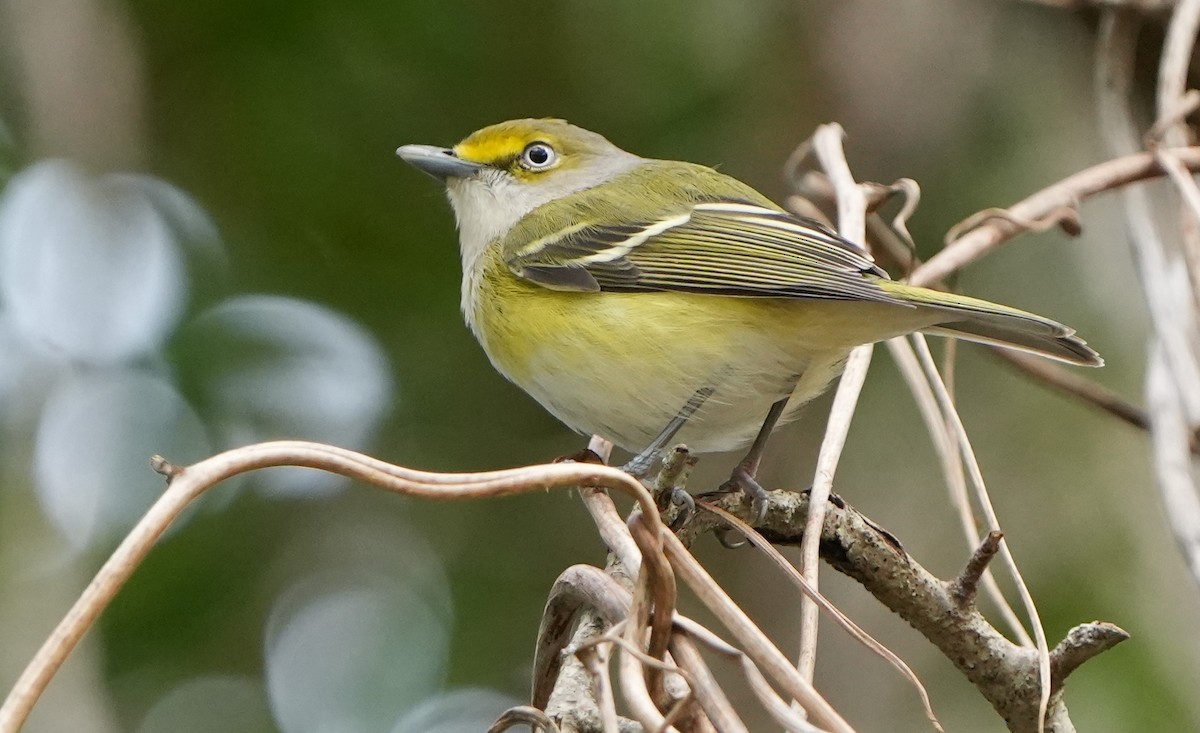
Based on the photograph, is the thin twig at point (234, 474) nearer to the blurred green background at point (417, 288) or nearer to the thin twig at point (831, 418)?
the thin twig at point (831, 418)

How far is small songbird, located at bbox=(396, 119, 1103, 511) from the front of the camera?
237cm

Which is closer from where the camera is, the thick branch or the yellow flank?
the thick branch

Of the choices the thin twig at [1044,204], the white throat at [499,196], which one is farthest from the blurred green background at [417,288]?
the thin twig at [1044,204]

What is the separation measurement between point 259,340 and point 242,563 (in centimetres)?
72

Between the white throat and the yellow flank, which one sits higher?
the white throat

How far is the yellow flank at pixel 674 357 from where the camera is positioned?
2.58m

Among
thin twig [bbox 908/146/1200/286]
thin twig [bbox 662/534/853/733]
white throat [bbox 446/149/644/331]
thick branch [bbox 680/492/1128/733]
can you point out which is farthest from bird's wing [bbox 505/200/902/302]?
thin twig [bbox 662/534/853/733]

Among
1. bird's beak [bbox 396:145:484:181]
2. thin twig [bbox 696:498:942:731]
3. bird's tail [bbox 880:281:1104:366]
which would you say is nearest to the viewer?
thin twig [bbox 696:498:942:731]

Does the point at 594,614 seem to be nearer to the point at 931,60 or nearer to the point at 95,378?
the point at 95,378

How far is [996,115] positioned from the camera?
4039 mm

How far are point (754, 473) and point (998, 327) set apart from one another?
52cm


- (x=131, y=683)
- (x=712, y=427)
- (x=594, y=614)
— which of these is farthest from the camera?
(x=131, y=683)

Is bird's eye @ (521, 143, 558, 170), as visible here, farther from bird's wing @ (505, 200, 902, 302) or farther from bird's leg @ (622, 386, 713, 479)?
bird's leg @ (622, 386, 713, 479)

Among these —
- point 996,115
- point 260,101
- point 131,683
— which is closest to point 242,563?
point 131,683
